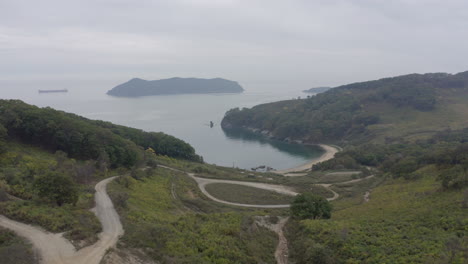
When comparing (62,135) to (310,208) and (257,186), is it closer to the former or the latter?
(257,186)

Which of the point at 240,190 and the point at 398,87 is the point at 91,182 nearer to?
the point at 240,190

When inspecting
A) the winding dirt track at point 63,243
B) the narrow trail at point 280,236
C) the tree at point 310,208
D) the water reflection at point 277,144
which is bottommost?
the water reflection at point 277,144

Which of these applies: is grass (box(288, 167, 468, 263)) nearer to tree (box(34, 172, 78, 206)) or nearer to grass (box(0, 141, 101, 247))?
grass (box(0, 141, 101, 247))

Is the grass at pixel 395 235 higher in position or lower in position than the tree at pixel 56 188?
lower

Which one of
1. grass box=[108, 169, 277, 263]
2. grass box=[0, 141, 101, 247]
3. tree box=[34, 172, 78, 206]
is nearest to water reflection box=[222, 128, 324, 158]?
grass box=[108, 169, 277, 263]

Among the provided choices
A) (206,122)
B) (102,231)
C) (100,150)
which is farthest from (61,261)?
(206,122)

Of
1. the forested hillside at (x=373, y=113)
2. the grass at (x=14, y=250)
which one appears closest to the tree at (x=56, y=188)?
the grass at (x=14, y=250)

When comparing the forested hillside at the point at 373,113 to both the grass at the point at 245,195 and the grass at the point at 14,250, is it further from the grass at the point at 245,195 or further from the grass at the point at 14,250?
the grass at the point at 14,250
